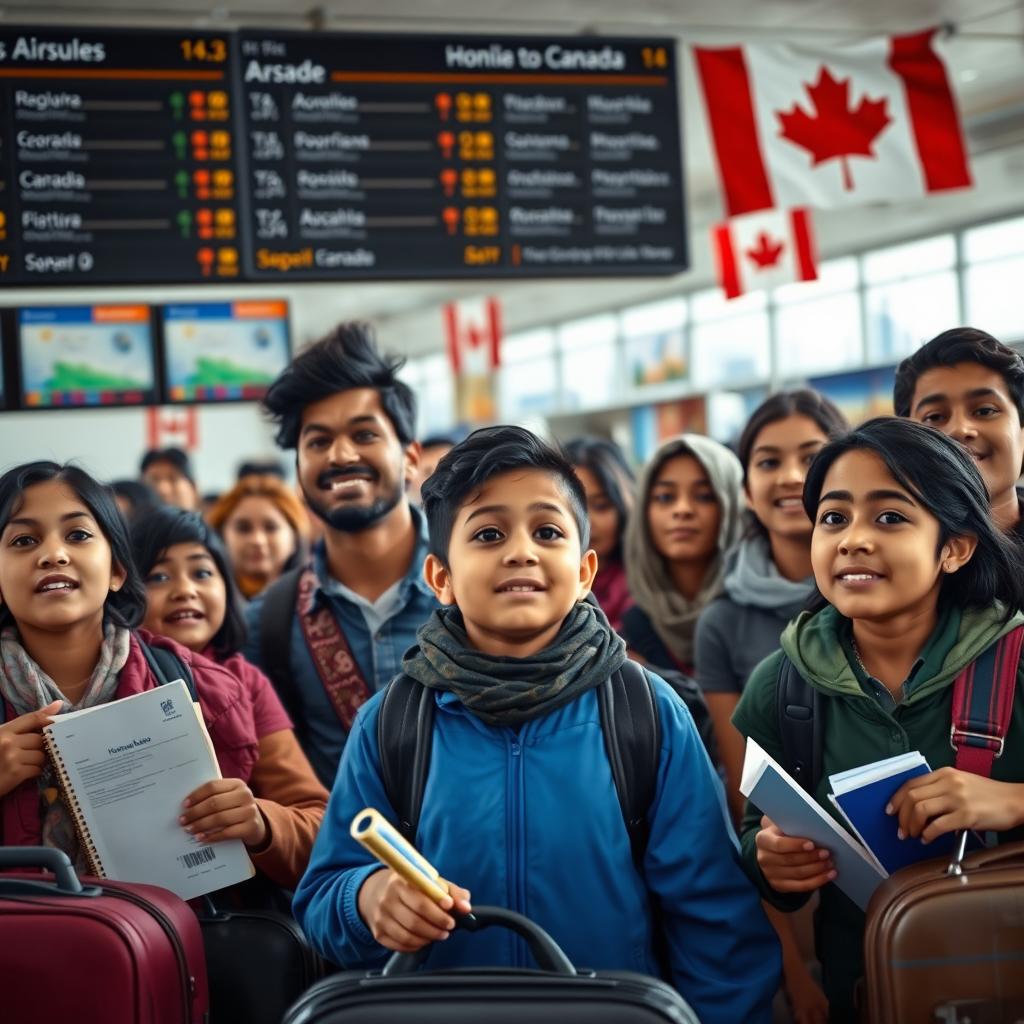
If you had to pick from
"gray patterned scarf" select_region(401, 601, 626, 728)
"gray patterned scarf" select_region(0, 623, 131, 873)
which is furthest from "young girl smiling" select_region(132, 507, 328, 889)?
"gray patterned scarf" select_region(401, 601, 626, 728)

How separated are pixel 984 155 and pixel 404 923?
10.6 meters

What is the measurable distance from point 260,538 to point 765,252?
4.25 m

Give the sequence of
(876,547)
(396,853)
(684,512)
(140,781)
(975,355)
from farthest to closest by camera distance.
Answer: (684,512), (975,355), (140,781), (876,547), (396,853)

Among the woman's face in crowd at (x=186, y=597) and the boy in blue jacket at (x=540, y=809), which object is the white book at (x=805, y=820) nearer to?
the boy in blue jacket at (x=540, y=809)

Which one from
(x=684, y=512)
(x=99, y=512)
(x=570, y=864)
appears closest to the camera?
(x=570, y=864)

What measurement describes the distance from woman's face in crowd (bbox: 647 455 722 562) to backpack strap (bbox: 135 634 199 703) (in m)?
1.56

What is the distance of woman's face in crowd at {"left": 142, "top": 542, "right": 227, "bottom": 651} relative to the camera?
3.16m

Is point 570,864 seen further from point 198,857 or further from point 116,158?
point 116,158

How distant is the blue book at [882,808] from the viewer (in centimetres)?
194

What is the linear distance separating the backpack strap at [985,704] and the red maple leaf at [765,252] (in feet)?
20.4

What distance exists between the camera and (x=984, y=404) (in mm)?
2682

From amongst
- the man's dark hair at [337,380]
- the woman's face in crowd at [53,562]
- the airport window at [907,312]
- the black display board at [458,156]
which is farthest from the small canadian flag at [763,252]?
the woman's face in crowd at [53,562]

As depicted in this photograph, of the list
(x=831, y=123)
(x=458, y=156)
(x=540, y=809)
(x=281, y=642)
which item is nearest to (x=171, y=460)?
A: (x=458, y=156)

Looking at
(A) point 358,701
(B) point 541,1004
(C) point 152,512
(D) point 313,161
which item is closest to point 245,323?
(D) point 313,161
